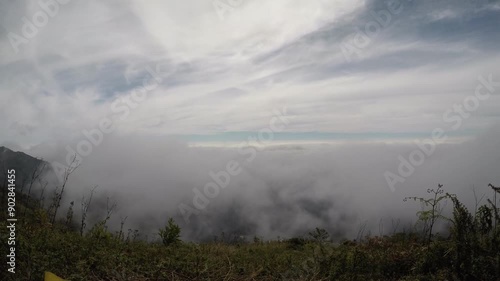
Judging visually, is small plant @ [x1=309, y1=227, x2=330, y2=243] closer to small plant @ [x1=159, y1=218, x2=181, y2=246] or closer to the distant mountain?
small plant @ [x1=159, y1=218, x2=181, y2=246]

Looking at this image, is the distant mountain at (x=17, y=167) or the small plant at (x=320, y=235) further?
the distant mountain at (x=17, y=167)

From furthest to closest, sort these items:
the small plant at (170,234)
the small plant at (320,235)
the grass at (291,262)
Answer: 1. the small plant at (170,234)
2. the small plant at (320,235)
3. the grass at (291,262)

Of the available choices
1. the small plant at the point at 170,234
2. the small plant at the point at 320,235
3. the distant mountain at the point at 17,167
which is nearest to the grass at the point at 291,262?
the small plant at the point at 320,235

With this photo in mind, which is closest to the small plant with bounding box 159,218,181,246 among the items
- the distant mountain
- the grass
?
the grass

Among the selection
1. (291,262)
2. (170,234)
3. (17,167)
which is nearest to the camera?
(291,262)

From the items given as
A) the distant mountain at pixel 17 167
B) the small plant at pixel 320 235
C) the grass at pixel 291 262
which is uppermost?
the distant mountain at pixel 17 167

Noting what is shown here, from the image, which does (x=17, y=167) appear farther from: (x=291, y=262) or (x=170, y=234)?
(x=291, y=262)

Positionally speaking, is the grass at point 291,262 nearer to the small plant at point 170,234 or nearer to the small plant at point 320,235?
the small plant at point 320,235

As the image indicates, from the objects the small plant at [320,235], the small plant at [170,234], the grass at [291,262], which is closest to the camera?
the grass at [291,262]

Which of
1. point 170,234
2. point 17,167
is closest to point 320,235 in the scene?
point 170,234

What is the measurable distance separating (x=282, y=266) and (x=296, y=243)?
4930 mm

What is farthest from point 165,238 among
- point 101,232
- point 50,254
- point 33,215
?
point 50,254

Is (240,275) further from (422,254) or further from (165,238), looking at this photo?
(165,238)

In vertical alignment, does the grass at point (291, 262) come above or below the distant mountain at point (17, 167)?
below
